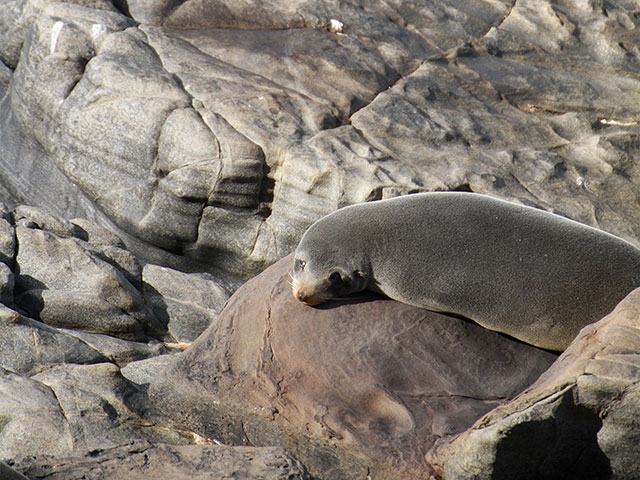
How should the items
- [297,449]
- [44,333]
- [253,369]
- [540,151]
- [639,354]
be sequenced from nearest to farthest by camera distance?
[639,354]
[297,449]
[253,369]
[44,333]
[540,151]

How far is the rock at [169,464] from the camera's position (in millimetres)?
3529

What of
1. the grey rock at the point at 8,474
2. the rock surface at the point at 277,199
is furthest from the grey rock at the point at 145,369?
the grey rock at the point at 8,474

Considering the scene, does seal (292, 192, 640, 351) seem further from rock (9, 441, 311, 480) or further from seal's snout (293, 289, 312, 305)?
rock (9, 441, 311, 480)

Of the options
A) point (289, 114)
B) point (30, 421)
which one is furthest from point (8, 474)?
point (289, 114)

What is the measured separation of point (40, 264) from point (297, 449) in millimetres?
2828

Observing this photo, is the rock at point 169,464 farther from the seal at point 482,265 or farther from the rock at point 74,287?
the rock at point 74,287

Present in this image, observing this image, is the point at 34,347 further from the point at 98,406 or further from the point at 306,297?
the point at 306,297

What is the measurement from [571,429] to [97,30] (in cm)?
651

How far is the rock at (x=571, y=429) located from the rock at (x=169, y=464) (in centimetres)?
78

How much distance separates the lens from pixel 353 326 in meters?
4.45

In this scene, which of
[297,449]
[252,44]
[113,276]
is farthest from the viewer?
[252,44]

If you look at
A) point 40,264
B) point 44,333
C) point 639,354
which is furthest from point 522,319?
point 40,264

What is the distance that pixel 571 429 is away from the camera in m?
3.30

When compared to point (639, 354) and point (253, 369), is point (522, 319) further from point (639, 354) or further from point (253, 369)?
point (253, 369)
